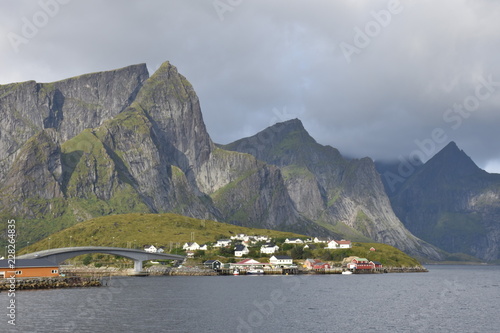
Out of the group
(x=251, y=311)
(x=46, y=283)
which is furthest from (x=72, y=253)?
(x=251, y=311)

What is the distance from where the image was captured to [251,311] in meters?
88.6

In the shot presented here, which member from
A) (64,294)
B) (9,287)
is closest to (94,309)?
(64,294)

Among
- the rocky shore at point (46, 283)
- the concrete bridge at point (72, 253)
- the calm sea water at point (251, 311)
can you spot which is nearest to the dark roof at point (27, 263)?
the rocky shore at point (46, 283)

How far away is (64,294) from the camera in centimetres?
11575

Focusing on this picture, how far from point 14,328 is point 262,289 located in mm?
71043

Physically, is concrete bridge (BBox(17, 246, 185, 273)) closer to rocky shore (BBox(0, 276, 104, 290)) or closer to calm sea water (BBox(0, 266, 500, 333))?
rocky shore (BBox(0, 276, 104, 290))

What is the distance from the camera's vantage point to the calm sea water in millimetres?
73312

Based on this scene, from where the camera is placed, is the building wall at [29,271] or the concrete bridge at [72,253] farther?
the concrete bridge at [72,253]

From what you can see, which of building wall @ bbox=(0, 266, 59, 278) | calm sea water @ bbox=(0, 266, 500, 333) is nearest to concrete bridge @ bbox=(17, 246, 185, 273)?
building wall @ bbox=(0, 266, 59, 278)

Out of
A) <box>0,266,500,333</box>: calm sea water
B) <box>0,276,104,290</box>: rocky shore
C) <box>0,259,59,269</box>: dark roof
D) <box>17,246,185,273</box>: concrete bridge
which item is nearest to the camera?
<box>0,266,500,333</box>: calm sea water

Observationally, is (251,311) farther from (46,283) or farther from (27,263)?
(27,263)

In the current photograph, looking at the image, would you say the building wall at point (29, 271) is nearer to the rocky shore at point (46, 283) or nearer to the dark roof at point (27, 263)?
the dark roof at point (27, 263)

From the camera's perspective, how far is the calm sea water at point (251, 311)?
73.3 metres

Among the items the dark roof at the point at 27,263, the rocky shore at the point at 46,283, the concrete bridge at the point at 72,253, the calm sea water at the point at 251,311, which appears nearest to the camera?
the calm sea water at the point at 251,311
